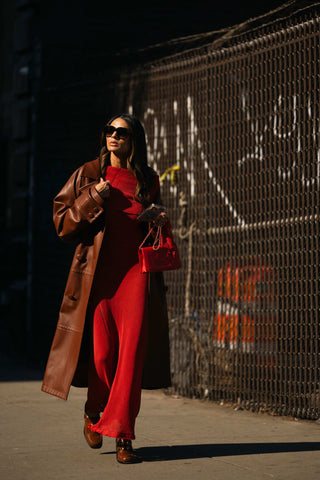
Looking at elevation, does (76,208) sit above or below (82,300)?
above

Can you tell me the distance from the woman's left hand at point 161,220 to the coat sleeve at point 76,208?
325mm

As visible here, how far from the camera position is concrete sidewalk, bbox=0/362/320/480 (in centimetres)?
537

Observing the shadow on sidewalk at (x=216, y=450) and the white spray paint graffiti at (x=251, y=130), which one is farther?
the white spray paint graffiti at (x=251, y=130)

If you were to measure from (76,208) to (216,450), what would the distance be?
1763 mm

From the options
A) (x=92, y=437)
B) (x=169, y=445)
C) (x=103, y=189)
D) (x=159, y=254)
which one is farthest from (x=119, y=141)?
(x=169, y=445)

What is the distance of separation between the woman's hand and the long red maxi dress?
0.16 metres

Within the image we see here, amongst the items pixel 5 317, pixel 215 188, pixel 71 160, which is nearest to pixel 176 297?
pixel 215 188

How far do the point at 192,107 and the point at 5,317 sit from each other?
9.44 meters

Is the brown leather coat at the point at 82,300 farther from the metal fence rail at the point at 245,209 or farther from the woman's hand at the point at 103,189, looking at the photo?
the metal fence rail at the point at 245,209

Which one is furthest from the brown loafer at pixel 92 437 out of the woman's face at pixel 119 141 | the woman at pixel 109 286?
the woman's face at pixel 119 141

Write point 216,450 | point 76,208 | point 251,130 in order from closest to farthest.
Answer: point 76,208 → point 216,450 → point 251,130

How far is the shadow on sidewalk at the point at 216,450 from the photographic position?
5.85m

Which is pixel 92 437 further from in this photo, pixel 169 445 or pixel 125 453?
pixel 169 445

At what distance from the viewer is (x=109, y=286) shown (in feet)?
18.9
